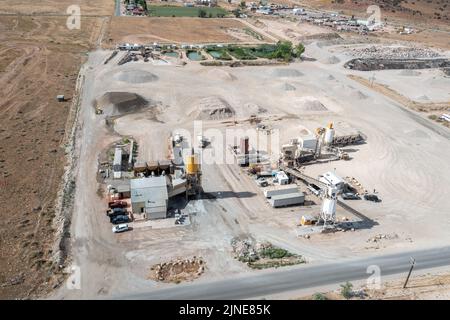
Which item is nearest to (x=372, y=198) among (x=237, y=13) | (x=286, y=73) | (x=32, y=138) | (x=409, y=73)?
(x=32, y=138)

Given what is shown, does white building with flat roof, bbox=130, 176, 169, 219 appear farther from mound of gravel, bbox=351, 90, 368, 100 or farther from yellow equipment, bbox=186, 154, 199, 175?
mound of gravel, bbox=351, 90, 368, 100

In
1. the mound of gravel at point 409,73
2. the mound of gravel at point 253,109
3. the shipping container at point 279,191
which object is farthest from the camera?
the mound of gravel at point 409,73

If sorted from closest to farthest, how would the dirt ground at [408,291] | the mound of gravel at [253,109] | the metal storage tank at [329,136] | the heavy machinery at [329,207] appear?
the dirt ground at [408,291]
the heavy machinery at [329,207]
the metal storage tank at [329,136]
the mound of gravel at [253,109]

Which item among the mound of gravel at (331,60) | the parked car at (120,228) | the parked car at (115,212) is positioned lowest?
the parked car at (120,228)

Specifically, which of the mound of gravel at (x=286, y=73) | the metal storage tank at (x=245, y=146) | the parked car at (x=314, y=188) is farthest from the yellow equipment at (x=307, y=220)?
the mound of gravel at (x=286, y=73)

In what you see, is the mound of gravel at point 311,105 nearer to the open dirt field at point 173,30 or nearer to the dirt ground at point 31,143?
the dirt ground at point 31,143
